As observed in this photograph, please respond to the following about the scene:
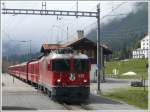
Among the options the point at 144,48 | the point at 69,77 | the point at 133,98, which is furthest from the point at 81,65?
the point at 144,48

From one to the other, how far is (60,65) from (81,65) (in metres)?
1.06

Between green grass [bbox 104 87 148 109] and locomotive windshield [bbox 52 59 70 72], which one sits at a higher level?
locomotive windshield [bbox 52 59 70 72]

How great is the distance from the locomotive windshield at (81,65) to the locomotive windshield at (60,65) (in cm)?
41

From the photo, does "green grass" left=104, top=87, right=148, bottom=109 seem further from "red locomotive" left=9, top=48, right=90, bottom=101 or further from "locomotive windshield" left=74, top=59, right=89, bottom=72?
"locomotive windshield" left=74, top=59, right=89, bottom=72

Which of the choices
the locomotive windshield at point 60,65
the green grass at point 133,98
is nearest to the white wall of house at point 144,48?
the green grass at point 133,98

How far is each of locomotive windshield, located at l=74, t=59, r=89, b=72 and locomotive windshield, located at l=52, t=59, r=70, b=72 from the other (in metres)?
0.41

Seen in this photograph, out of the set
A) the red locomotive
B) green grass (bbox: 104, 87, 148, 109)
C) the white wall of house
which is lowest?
green grass (bbox: 104, 87, 148, 109)

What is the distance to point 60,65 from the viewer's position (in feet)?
86.1

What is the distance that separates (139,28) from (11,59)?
33.6 m

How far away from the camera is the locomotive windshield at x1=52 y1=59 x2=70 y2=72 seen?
85.8ft

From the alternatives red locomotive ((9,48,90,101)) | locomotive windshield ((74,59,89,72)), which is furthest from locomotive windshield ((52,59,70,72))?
locomotive windshield ((74,59,89,72))

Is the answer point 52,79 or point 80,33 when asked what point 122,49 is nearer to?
point 80,33

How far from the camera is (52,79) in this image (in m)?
26.1

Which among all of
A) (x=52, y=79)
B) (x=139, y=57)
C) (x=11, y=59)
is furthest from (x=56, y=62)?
(x=139, y=57)
